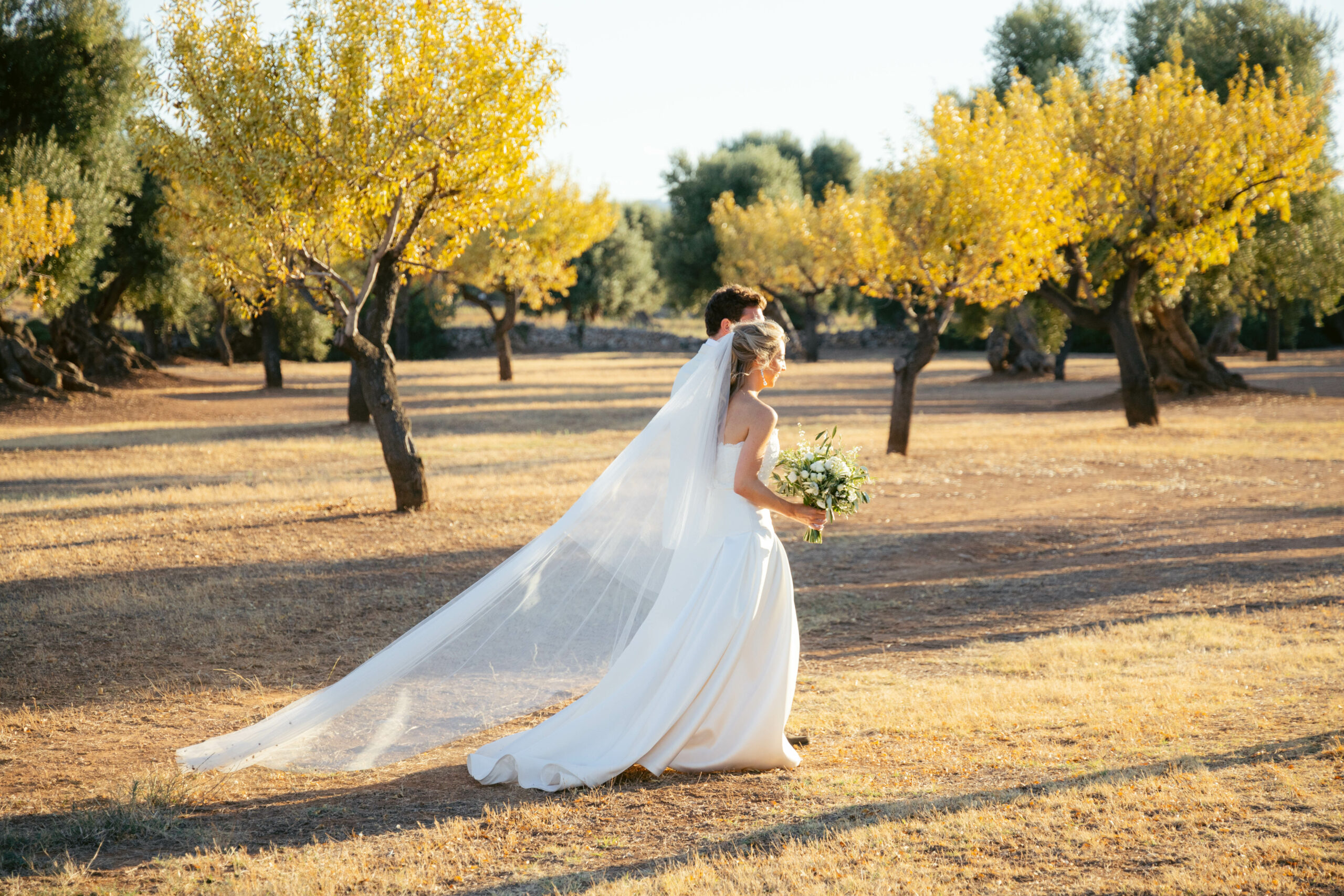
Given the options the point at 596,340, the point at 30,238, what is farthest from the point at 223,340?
the point at 30,238

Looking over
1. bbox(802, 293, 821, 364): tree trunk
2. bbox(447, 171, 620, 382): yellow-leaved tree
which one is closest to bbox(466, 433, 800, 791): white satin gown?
bbox(447, 171, 620, 382): yellow-leaved tree

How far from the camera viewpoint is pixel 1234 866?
3.47 m

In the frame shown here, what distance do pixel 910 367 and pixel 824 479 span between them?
12.2 metres

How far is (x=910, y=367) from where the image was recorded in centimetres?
1667

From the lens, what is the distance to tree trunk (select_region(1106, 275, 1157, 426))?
20.3 metres

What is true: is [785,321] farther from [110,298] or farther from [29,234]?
[29,234]

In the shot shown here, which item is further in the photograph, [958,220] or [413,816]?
[958,220]

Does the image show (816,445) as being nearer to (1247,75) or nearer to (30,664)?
(30,664)

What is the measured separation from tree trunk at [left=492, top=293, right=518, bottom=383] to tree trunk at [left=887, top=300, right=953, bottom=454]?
16793 millimetres

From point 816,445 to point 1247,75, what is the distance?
2287cm

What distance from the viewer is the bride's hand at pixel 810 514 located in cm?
494

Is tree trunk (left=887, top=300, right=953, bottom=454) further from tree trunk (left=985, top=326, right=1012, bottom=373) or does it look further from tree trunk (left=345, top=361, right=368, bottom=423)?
tree trunk (left=985, top=326, right=1012, bottom=373)

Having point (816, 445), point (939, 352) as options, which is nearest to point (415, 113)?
point (816, 445)

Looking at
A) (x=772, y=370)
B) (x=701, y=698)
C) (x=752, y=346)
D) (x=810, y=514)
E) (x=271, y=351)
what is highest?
(x=271, y=351)
